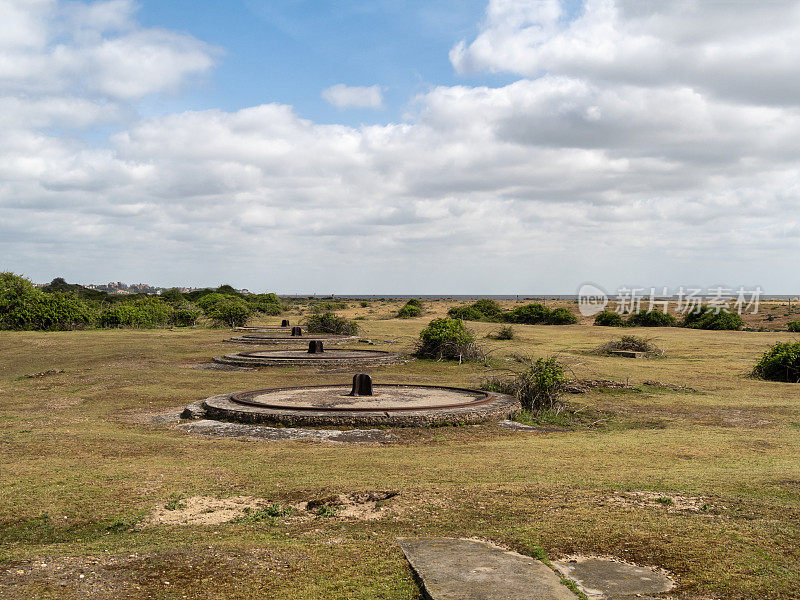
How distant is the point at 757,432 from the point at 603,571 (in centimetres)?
808

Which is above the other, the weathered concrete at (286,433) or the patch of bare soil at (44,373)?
the weathered concrete at (286,433)

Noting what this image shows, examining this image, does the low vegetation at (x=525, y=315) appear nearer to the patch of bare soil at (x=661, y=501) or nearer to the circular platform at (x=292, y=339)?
the circular platform at (x=292, y=339)

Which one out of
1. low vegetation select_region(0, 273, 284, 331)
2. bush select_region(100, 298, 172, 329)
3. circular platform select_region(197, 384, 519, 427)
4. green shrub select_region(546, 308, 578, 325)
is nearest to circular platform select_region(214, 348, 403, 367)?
circular platform select_region(197, 384, 519, 427)

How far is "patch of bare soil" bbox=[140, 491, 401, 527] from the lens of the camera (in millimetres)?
6109

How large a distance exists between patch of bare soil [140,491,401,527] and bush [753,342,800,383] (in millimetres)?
16902

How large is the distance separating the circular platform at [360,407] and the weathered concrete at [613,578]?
281 inches

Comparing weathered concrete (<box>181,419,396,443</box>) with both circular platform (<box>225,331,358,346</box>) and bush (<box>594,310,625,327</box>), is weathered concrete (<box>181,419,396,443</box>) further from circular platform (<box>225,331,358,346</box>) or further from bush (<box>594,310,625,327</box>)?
bush (<box>594,310,625,327</box>)

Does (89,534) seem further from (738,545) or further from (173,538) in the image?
(738,545)

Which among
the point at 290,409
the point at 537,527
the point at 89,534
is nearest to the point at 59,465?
the point at 89,534

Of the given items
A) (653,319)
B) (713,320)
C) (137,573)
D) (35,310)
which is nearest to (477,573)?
(137,573)

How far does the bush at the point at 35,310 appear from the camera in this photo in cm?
3712

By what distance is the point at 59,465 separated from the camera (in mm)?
8211

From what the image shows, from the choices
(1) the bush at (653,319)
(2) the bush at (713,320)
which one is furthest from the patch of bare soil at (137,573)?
(1) the bush at (653,319)

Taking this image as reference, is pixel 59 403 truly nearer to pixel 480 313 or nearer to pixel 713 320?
pixel 480 313
